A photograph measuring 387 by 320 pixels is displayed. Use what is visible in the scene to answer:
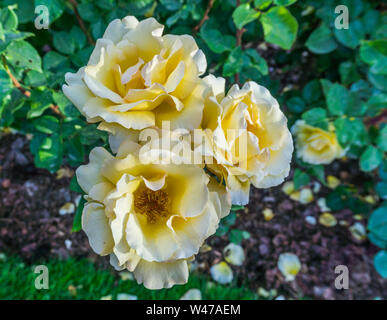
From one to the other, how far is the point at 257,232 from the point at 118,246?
49.4 inches

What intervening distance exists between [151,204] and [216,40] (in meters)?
0.62

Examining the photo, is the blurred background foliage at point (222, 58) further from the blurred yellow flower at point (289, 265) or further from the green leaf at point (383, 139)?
the blurred yellow flower at point (289, 265)

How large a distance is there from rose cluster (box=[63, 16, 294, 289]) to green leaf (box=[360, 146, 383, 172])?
2.64 feet

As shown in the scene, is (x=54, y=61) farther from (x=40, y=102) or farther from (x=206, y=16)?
(x=206, y=16)

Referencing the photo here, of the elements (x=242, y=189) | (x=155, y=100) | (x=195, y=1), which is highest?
(x=195, y=1)

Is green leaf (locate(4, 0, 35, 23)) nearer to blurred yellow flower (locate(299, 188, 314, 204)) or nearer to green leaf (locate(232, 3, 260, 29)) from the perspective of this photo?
green leaf (locate(232, 3, 260, 29))

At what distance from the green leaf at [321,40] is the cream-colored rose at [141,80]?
92 centimetres

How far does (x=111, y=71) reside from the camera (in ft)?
2.14

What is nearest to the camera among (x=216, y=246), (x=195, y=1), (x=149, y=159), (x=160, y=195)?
(x=149, y=159)

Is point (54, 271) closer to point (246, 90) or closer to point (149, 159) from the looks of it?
point (149, 159)

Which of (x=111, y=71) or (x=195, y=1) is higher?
(x=195, y=1)

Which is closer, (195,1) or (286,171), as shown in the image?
(286,171)

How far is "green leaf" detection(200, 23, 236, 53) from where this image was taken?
106cm

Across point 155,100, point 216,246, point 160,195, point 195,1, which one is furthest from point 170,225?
point 216,246
